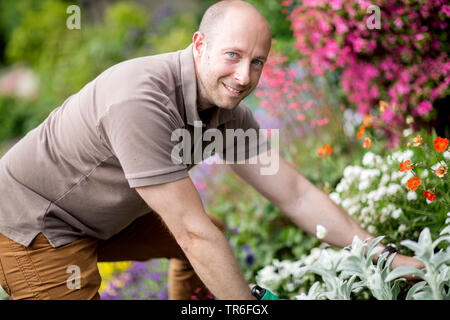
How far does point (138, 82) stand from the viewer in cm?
168

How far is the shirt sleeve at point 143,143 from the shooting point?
1567 millimetres

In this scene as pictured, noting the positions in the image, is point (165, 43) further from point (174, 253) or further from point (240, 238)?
point (174, 253)

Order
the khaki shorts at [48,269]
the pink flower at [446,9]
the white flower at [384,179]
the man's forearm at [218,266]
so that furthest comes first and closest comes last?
the pink flower at [446,9], the white flower at [384,179], the khaki shorts at [48,269], the man's forearm at [218,266]

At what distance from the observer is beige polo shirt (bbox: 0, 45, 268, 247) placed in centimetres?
164

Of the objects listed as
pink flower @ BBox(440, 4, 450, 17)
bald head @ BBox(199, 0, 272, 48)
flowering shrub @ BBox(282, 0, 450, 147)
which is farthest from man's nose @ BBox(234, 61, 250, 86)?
pink flower @ BBox(440, 4, 450, 17)

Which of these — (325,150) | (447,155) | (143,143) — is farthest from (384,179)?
(143,143)

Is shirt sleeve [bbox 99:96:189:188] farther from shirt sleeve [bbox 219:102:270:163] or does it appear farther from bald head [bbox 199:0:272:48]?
shirt sleeve [bbox 219:102:270:163]

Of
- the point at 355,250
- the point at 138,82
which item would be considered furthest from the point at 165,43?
the point at 355,250

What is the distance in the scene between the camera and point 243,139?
2.21 m

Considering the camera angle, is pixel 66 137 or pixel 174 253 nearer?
pixel 66 137

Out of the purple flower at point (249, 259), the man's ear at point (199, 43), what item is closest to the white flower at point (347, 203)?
the purple flower at point (249, 259)

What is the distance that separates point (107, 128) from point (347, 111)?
2443 mm

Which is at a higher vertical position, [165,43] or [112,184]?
[165,43]

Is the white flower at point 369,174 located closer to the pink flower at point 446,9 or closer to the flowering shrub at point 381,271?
the flowering shrub at point 381,271
